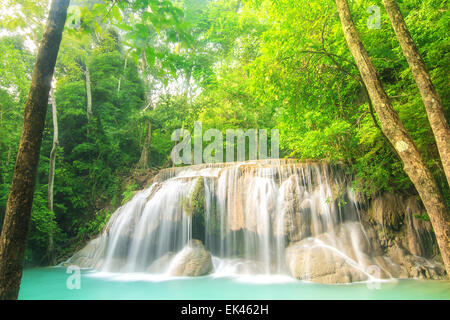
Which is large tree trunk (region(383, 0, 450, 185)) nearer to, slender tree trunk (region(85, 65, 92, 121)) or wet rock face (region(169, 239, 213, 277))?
wet rock face (region(169, 239, 213, 277))

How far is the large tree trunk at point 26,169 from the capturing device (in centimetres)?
167

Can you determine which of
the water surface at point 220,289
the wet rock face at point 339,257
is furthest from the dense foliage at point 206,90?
the water surface at point 220,289

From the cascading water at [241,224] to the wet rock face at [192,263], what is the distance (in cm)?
3

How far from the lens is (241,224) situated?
8.20m

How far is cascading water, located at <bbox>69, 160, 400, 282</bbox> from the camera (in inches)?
284

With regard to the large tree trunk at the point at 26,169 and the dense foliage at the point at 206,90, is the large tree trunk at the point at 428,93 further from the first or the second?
the large tree trunk at the point at 26,169

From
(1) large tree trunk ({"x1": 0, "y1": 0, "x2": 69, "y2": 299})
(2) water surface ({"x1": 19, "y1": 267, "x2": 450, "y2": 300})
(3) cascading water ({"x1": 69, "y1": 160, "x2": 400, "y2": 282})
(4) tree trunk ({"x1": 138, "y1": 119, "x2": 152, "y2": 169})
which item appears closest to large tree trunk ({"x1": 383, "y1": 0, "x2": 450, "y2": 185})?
(2) water surface ({"x1": 19, "y1": 267, "x2": 450, "y2": 300})

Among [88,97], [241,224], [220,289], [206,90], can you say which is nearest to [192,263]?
[220,289]

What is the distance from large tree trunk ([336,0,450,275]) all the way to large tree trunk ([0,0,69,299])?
136 inches

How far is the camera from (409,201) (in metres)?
7.48

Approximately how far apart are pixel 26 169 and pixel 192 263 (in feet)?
20.4

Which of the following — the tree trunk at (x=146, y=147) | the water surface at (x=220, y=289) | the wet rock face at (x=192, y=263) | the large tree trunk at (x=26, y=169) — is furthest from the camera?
the tree trunk at (x=146, y=147)
